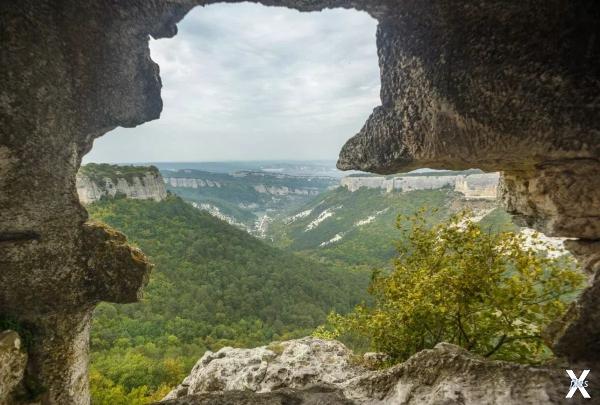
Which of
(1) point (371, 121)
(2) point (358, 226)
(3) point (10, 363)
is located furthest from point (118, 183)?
(2) point (358, 226)

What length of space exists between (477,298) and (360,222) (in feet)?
290

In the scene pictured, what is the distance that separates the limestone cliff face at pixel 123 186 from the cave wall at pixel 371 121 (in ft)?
134

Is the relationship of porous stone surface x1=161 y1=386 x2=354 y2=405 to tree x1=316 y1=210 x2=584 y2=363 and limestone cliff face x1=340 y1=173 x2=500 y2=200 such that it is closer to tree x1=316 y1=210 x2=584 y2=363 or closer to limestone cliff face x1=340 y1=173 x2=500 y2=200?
tree x1=316 y1=210 x2=584 y2=363

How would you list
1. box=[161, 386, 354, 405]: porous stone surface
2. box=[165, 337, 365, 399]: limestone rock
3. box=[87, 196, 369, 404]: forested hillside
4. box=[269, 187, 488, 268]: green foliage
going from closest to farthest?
box=[161, 386, 354, 405]: porous stone surface
box=[165, 337, 365, 399]: limestone rock
box=[87, 196, 369, 404]: forested hillside
box=[269, 187, 488, 268]: green foliage

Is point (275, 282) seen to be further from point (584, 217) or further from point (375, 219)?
point (375, 219)

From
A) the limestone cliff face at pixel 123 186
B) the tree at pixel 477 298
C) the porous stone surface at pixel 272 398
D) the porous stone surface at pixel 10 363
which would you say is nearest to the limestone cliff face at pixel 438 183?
the limestone cliff face at pixel 123 186

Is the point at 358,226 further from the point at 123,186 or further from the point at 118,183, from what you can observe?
the point at 118,183

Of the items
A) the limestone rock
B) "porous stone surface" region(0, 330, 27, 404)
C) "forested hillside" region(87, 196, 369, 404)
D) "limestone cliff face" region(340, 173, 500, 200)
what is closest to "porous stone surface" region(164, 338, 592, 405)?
the limestone rock

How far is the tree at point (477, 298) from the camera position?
23.1ft

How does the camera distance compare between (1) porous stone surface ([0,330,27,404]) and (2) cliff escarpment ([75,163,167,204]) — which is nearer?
(1) porous stone surface ([0,330,27,404])

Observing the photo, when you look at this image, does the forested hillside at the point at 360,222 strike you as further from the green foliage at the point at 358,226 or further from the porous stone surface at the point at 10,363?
the porous stone surface at the point at 10,363

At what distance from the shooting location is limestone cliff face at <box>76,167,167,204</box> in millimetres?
41188

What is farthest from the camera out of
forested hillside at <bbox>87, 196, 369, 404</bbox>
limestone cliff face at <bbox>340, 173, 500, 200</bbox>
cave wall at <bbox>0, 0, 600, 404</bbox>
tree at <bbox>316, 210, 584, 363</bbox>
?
limestone cliff face at <bbox>340, 173, 500, 200</bbox>

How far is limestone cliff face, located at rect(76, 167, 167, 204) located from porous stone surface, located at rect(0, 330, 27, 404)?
135ft
